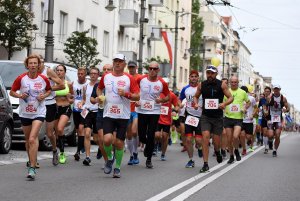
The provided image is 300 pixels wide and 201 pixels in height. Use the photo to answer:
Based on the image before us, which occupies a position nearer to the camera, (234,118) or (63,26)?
(234,118)

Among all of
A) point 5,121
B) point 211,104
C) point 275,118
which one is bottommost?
point 5,121

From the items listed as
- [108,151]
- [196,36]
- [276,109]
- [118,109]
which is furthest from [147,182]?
[196,36]

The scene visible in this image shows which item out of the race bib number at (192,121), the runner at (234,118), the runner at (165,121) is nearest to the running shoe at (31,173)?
the race bib number at (192,121)

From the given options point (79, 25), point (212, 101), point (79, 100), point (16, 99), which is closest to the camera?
point (212, 101)

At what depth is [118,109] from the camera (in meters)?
12.3

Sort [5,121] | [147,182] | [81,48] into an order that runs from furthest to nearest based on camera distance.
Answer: [81,48]
[5,121]
[147,182]

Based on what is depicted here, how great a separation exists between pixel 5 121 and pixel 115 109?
15.7ft

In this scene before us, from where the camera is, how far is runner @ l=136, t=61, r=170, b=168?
14664 millimetres

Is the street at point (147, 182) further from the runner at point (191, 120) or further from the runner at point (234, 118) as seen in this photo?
the runner at point (234, 118)

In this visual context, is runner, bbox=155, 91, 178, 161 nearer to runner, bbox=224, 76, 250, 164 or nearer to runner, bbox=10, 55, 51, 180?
runner, bbox=224, 76, 250, 164

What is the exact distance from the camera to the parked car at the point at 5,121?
53.3 ft

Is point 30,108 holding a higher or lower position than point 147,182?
higher

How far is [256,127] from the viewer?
2947 cm

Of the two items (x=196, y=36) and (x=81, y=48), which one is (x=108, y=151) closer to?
(x=81, y=48)
